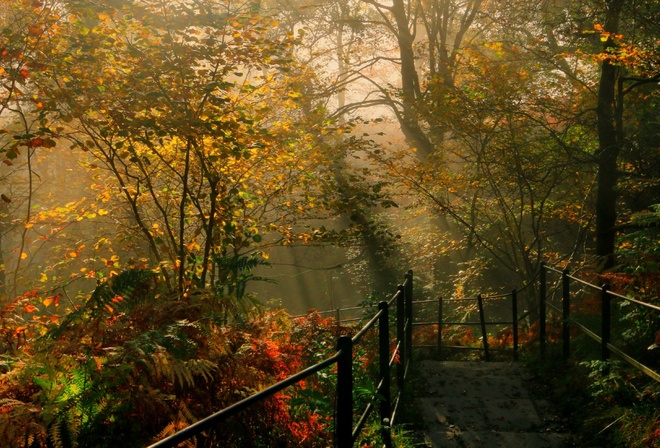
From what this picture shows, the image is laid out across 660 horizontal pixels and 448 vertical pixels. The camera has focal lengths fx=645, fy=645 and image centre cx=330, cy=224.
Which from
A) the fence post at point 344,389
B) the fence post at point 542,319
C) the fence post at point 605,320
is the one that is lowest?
the fence post at point 542,319

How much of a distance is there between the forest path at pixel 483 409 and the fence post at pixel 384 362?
3.33 ft

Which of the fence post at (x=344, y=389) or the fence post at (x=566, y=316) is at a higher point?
the fence post at (x=344, y=389)

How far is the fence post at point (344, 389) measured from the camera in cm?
319

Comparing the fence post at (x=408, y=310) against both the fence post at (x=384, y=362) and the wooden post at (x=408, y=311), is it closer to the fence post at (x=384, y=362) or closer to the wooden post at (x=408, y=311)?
the wooden post at (x=408, y=311)

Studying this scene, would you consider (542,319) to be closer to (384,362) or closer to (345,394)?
(384,362)

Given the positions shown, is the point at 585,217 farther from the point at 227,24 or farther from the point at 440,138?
the point at 227,24

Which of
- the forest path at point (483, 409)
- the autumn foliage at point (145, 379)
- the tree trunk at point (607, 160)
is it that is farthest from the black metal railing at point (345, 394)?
the tree trunk at point (607, 160)

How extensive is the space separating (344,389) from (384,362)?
81.0 inches

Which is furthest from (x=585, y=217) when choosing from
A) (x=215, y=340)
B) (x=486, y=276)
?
(x=215, y=340)

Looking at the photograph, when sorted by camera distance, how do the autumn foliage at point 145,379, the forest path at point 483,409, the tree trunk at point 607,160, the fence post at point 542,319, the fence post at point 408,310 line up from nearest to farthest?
1. the autumn foliage at point 145,379
2. the forest path at point 483,409
3. the fence post at point 408,310
4. the fence post at point 542,319
5. the tree trunk at point 607,160

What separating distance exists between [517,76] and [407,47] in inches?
313

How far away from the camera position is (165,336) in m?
4.70

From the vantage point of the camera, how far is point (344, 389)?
327cm

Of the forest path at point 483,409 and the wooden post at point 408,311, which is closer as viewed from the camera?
the forest path at point 483,409
